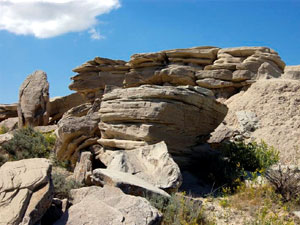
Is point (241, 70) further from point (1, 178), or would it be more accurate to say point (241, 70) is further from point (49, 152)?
point (1, 178)

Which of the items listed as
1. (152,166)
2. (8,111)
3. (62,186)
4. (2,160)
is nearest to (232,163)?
(152,166)

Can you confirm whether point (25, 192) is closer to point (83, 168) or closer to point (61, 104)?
point (83, 168)

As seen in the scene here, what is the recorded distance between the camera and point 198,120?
9.35 m

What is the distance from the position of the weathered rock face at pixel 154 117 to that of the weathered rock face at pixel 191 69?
6.69 m

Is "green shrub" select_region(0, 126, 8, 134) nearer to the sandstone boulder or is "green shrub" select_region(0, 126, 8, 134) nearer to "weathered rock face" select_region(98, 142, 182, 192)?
"weathered rock face" select_region(98, 142, 182, 192)

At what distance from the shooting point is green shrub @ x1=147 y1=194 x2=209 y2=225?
530 cm

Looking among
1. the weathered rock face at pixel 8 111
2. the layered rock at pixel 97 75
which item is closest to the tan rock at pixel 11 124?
the weathered rock face at pixel 8 111

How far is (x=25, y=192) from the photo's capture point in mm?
4457

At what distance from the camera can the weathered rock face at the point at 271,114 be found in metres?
10.7

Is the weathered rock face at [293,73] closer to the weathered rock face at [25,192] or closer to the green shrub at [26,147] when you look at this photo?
the green shrub at [26,147]

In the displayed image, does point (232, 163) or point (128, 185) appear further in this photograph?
point (232, 163)

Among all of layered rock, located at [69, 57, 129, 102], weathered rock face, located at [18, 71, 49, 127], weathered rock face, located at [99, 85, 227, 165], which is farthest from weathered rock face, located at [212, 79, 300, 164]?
weathered rock face, located at [18, 71, 49, 127]

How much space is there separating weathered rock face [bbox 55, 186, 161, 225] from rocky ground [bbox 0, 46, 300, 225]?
0.01 meters

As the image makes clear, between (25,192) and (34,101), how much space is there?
12.3 metres
